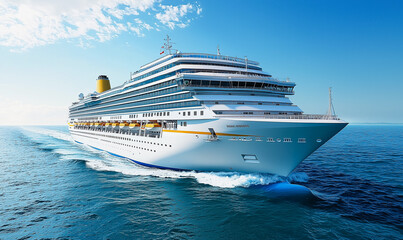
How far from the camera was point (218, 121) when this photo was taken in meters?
17.7

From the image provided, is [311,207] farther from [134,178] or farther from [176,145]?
[134,178]

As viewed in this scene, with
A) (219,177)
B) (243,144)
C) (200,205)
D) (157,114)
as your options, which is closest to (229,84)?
(243,144)

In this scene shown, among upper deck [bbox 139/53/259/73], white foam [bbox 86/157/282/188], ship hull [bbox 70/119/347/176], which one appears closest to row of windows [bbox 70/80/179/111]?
upper deck [bbox 139/53/259/73]

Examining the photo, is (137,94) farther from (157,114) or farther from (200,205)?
(200,205)

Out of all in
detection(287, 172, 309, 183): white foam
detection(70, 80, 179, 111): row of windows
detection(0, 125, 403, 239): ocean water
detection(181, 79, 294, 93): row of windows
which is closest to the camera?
detection(0, 125, 403, 239): ocean water

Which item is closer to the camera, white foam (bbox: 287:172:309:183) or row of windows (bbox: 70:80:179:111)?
white foam (bbox: 287:172:309:183)

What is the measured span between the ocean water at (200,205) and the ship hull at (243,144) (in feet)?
3.81

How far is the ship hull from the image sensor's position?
53.7 feet

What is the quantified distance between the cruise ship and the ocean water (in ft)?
6.24

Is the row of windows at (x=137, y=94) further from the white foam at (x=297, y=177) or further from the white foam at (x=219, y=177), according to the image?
the white foam at (x=297, y=177)

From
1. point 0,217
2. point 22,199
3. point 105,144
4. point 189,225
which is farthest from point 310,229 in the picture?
point 105,144

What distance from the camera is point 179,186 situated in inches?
749

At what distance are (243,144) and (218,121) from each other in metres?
3.05

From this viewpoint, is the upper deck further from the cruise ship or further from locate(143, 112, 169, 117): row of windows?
locate(143, 112, 169, 117): row of windows
